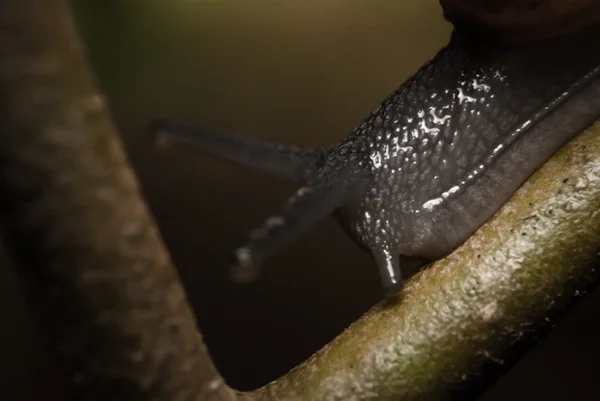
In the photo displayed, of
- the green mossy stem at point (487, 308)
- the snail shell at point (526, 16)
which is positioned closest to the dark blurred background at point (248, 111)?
the snail shell at point (526, 16)

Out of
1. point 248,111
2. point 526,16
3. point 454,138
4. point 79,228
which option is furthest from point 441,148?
point 248,111

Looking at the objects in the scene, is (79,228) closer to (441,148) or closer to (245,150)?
(245,150)

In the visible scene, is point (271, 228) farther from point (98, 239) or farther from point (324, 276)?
point (324, 276)

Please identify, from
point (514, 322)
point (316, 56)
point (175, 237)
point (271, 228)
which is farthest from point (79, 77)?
point (316, 56)

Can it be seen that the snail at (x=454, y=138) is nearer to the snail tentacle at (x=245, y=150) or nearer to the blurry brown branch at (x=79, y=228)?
the snail tentacle at (x=245, y=150)

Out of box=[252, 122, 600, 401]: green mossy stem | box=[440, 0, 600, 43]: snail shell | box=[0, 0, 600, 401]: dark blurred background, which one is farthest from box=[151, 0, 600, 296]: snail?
box=[0, 0, 600, 401]: dark blurred background
